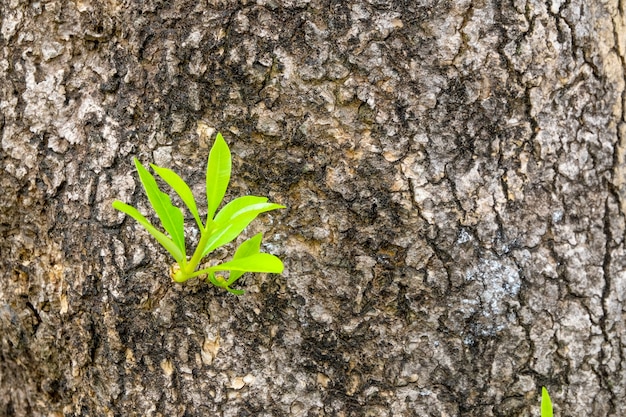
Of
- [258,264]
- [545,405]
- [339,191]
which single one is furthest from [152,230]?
[545,405]

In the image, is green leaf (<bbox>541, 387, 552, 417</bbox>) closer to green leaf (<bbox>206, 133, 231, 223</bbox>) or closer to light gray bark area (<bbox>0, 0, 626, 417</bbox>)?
light gray bark area (<bbox>0, 0, 626, 417</bbox>)

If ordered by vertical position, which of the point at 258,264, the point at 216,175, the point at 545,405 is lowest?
the point at 545,405

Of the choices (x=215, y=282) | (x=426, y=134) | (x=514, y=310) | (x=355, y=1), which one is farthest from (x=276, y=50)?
(x=514, y=310)

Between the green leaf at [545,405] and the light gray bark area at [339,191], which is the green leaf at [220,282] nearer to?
the light gray bark area at [339,191]

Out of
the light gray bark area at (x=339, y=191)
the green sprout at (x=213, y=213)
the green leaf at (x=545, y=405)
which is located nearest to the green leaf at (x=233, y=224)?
the green sprout at (x=213, y=213)

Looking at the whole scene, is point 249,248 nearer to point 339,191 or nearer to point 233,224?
point 233,224

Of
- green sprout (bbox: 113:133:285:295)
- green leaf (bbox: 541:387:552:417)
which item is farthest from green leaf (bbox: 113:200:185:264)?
green leaf (bbox: 541:387:552:417)
